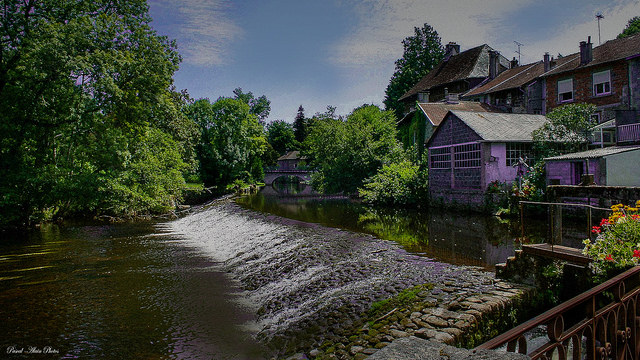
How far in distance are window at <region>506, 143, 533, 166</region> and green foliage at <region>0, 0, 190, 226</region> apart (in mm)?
19398

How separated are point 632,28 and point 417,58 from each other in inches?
1039

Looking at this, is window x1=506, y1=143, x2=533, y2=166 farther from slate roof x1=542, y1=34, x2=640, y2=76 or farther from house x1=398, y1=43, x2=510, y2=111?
house x1=398, y1=43, x2=510, y2=111

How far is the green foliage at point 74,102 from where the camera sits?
18.7m

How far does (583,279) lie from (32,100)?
76.2 feet

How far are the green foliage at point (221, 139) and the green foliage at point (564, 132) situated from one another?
38.9 meters

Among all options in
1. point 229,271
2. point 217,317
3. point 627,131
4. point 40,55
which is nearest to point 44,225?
point 40,55

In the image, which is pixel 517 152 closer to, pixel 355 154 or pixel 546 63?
pixel 546 63

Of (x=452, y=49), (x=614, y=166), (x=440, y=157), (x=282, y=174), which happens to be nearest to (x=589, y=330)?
(x=614, y=166)

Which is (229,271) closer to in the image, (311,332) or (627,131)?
(311,332)

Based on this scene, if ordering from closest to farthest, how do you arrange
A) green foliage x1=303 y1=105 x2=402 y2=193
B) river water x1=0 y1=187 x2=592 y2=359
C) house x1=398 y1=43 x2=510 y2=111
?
river water x1=0 y1=187 x2=592 y2=359
green foliage x1=303 y1=105 x2=402 y2=193
house x1=398 y1=43 x2=510 y2=111

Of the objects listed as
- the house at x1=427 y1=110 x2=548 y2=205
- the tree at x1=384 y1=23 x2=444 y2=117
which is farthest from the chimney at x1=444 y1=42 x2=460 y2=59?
the house at x1=427 y1=110 x2=548 y2=205

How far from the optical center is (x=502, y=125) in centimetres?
2277

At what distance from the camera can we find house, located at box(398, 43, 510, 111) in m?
42.0

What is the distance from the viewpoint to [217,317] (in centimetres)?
899
